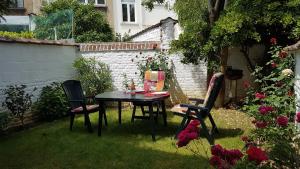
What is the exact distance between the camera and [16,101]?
693cm

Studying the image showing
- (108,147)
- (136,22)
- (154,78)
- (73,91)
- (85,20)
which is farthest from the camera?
(136,22)

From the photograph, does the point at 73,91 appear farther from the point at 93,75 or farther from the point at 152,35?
the point at 152,35

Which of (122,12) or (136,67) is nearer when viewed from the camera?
(136,67)

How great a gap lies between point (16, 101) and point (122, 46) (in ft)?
12.0

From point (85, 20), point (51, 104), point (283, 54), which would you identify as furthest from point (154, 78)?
point (85, 20)

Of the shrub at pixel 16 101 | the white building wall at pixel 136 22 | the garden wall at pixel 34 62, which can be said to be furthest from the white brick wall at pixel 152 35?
the white building wall at pixel 136 22

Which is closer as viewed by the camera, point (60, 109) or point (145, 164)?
point (145, 164)

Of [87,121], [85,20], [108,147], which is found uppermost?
[85,20]

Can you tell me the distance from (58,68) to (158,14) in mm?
14424

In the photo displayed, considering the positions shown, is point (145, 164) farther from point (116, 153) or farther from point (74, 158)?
point (74, 158)

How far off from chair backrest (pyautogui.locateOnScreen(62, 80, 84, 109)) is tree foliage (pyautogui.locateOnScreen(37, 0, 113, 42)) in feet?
32.4

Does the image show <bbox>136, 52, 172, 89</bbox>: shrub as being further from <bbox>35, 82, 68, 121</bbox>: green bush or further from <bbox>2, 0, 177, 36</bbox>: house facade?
<bbox>2, 0, 177, 36</bbox>: house facade

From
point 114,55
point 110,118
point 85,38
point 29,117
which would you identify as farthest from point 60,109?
point 85,38

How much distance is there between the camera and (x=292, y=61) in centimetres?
534
